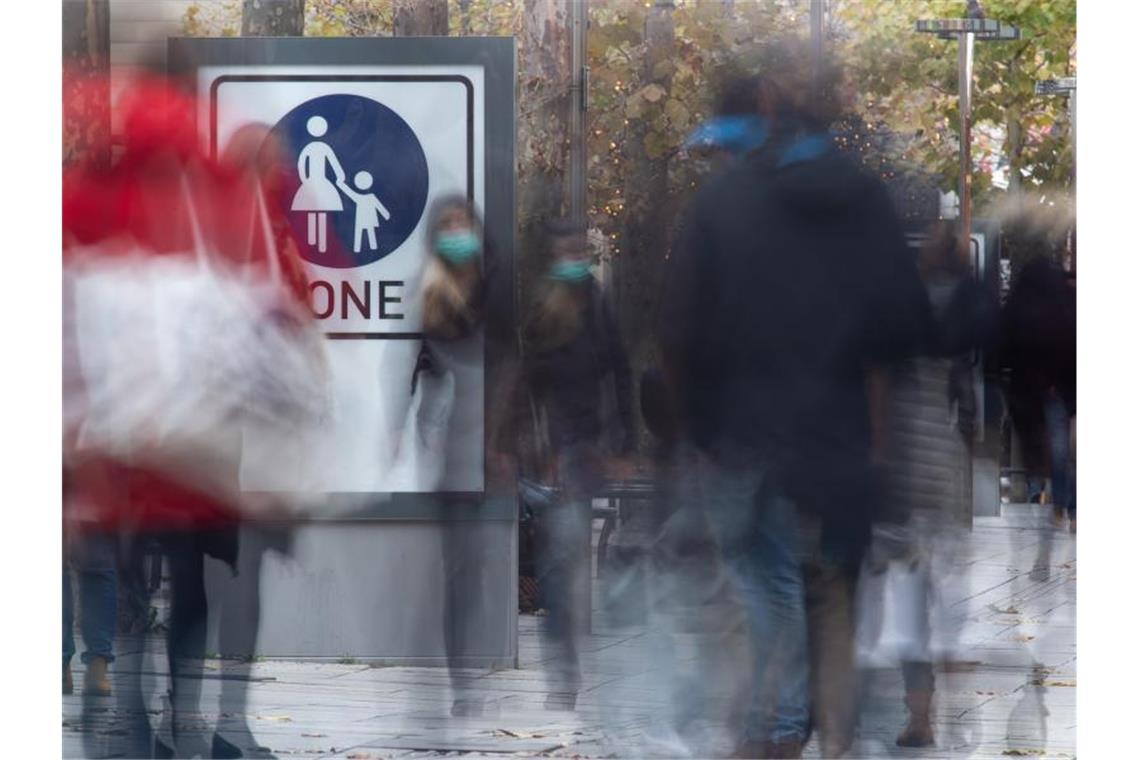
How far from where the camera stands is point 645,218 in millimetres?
27656

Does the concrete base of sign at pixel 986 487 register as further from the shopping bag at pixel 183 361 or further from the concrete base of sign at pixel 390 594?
the shopping bag at pixel 183 361

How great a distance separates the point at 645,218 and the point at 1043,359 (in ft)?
56.3

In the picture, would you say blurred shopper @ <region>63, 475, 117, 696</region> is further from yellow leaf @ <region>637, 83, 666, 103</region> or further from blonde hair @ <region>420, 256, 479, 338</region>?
yellow leaf @ <region>637, 83, 666, 103</region>

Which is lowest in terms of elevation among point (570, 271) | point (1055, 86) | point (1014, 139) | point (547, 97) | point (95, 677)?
point (95, 677)

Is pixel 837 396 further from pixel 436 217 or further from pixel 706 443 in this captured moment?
pixel 436 217

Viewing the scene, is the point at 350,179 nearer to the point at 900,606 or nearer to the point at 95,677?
the point at 95,677

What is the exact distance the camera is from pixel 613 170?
1067 inches

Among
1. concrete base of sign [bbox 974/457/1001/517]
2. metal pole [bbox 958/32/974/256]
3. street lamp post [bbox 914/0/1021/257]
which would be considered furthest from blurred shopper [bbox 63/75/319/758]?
street lamp post [bbox 914/0/1021/257]

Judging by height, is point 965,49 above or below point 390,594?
above

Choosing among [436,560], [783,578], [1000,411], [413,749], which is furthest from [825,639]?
[1000,411]

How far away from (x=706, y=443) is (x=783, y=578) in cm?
46

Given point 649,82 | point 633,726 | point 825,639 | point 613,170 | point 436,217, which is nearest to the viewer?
point 825,639

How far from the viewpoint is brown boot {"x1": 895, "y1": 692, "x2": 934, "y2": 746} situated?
6.40 m

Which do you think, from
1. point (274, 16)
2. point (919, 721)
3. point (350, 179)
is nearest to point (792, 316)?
point (919, 721)
